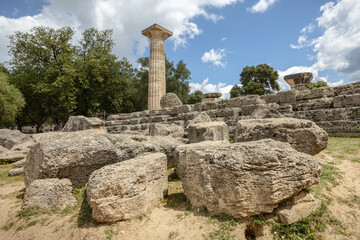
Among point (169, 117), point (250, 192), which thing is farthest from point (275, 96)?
point (250, 192)

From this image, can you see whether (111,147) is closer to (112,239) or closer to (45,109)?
(112,239)

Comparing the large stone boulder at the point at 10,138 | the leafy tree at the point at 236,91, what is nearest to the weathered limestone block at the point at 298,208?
the large stone boulder at the point at 10,138

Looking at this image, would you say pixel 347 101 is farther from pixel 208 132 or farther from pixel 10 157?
pixel 10 157

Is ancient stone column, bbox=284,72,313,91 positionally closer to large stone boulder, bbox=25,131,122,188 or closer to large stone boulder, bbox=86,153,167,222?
large stone boulder, bbox=25,131,122,188

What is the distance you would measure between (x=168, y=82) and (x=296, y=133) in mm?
25990

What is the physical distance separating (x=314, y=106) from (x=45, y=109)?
86.4ft

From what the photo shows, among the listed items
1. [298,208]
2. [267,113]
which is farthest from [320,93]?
[298,208]

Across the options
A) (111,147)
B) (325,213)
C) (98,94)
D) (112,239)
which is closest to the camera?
(112,239)

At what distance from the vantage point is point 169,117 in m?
11.1

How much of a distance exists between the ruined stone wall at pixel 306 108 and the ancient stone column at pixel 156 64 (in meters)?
4.12

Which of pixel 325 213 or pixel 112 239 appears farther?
pixel 325 213

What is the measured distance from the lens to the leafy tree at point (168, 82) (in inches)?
1099

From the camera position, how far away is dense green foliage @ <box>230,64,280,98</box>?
90.6ft

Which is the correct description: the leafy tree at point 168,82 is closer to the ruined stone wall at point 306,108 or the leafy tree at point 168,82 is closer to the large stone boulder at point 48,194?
the ruined stone wall at point 306,108
